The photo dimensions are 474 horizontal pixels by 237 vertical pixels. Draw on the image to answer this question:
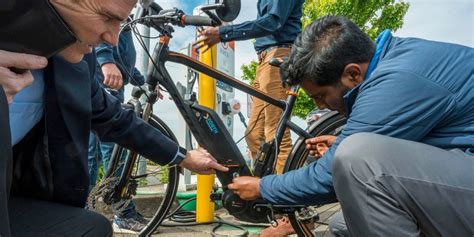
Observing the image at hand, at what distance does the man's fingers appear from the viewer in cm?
85

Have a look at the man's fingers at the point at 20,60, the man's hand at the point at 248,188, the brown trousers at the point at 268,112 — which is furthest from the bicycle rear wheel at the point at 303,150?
the man's fingers at the point at 20,60

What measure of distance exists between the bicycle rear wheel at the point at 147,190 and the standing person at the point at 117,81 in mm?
37

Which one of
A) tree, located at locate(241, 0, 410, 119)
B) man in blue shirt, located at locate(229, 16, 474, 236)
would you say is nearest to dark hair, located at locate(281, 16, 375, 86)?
man in blue shirt, located at locate(229, 16, 474, 236)

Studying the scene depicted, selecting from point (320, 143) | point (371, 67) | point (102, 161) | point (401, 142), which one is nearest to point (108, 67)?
point (102, 161)

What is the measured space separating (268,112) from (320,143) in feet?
1.90

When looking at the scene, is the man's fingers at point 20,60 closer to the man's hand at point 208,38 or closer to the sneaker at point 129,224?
the sneaker at point 129,224

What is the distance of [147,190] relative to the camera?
3.18 m

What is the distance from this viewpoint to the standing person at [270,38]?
2889 mm

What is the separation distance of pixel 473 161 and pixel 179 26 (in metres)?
Result: 1.89

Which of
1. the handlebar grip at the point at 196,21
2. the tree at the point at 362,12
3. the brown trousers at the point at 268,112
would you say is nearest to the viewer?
the handlebar grip at the point at 196,21

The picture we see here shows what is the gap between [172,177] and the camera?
9.19 feet

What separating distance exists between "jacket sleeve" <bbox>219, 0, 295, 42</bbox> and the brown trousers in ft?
0.65

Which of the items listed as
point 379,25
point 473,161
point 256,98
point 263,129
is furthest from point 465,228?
point 379,25

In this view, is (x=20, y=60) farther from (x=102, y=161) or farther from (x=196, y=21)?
(x=102, y=161)
